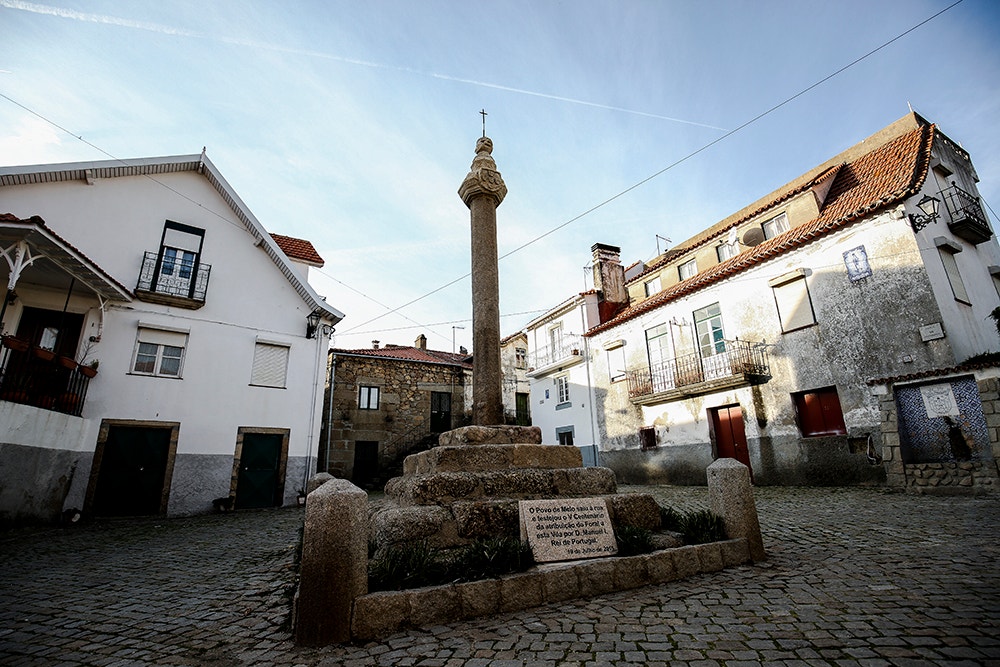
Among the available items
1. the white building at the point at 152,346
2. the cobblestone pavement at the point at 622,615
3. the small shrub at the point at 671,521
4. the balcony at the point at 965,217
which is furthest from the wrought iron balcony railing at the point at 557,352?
the small shrub at the point at 671,521

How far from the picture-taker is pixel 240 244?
13570mm

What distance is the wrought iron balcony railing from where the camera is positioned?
2182 centimetres

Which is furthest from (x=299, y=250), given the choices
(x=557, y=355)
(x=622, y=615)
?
(x=622, y=615)

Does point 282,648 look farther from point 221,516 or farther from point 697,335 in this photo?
point 697,335

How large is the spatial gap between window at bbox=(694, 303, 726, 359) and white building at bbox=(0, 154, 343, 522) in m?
12.2

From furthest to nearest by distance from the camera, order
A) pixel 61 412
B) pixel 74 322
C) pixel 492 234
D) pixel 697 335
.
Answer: pixel 697 335
pixel 74 322
pixel 61 412
pixel 492 234

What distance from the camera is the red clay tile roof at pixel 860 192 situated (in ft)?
38.2

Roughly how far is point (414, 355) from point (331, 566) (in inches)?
827

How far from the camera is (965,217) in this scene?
40.1 feet

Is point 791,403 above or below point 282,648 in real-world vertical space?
above

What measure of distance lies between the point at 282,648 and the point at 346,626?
1.51ft

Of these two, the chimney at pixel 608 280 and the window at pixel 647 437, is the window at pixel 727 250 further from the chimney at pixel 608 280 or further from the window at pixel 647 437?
the window at pixel 647 437

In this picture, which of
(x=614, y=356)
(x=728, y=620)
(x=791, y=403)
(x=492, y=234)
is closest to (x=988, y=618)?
(x=728, y=620)

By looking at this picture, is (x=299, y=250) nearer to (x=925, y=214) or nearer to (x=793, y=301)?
(x=793, y=301)
